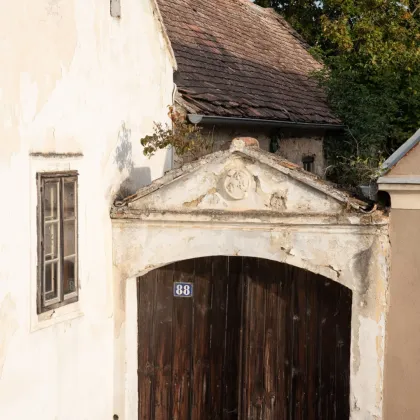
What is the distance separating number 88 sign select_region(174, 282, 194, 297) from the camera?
8.56 meters

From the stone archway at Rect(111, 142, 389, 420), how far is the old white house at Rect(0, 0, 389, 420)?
1cm

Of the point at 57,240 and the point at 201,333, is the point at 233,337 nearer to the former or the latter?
the point at 201,333

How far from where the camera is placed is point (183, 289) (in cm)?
857

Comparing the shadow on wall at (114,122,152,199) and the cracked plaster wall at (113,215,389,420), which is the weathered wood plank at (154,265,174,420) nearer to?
the cracked plaster wall at (113,215,389,420)

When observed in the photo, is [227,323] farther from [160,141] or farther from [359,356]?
[160,141]

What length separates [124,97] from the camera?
28.0ft

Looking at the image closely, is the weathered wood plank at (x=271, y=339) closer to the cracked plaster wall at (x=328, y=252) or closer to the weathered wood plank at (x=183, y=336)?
the cracked plaster wall at (x=328, y=252)

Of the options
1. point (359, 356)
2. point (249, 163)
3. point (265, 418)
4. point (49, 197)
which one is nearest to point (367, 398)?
point (359, 356)

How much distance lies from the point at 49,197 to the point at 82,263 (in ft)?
2.65

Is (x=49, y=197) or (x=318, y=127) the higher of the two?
(x=318, y=127)

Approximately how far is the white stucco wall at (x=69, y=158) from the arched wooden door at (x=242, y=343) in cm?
56

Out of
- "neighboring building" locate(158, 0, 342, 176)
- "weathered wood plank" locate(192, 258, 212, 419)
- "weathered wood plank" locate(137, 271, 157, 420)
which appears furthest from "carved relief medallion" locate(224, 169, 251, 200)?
Result: "neighboring building" locate(158, 0, 342, 176)

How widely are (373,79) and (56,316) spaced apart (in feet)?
28.7

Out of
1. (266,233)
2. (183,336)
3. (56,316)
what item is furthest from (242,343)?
(56,316)
